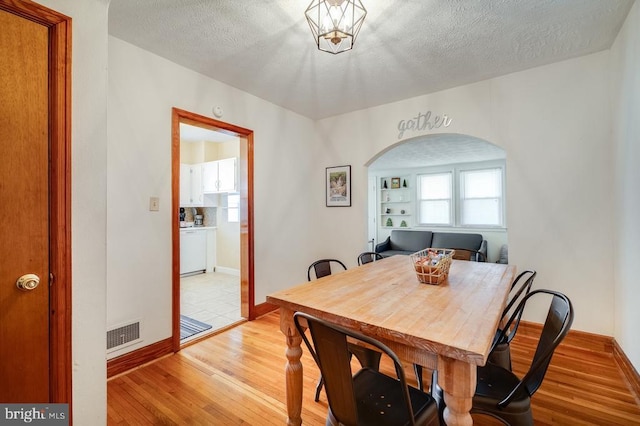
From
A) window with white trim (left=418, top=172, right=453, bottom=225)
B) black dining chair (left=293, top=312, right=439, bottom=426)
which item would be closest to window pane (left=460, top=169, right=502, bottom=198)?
window with white trim (left=418, top=172, right=453, bottom=225)

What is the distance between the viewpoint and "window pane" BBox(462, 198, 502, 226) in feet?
19.5

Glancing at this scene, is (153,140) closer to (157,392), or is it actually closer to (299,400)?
(157,392)

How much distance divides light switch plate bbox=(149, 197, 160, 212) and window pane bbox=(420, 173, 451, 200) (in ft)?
19.7

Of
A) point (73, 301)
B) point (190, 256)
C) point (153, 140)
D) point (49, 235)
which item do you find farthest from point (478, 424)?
point (190, 256)

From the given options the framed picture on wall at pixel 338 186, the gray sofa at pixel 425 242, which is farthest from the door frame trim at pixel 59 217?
the gray sofa at pixel 425 242

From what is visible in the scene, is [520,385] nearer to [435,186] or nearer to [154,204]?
[154,204]

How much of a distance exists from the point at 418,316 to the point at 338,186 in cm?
277

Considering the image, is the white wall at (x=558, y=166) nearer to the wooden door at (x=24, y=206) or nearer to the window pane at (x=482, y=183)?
the wooden door at (x=24, y=206)

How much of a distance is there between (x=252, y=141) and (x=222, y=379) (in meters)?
2.25

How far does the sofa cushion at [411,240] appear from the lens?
20.1 feet

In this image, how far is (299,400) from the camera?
1.37 metres

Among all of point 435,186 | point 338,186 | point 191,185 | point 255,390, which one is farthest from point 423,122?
point 191,185

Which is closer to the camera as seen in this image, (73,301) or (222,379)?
(73,301)

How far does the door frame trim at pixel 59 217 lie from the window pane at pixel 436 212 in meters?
6.67
